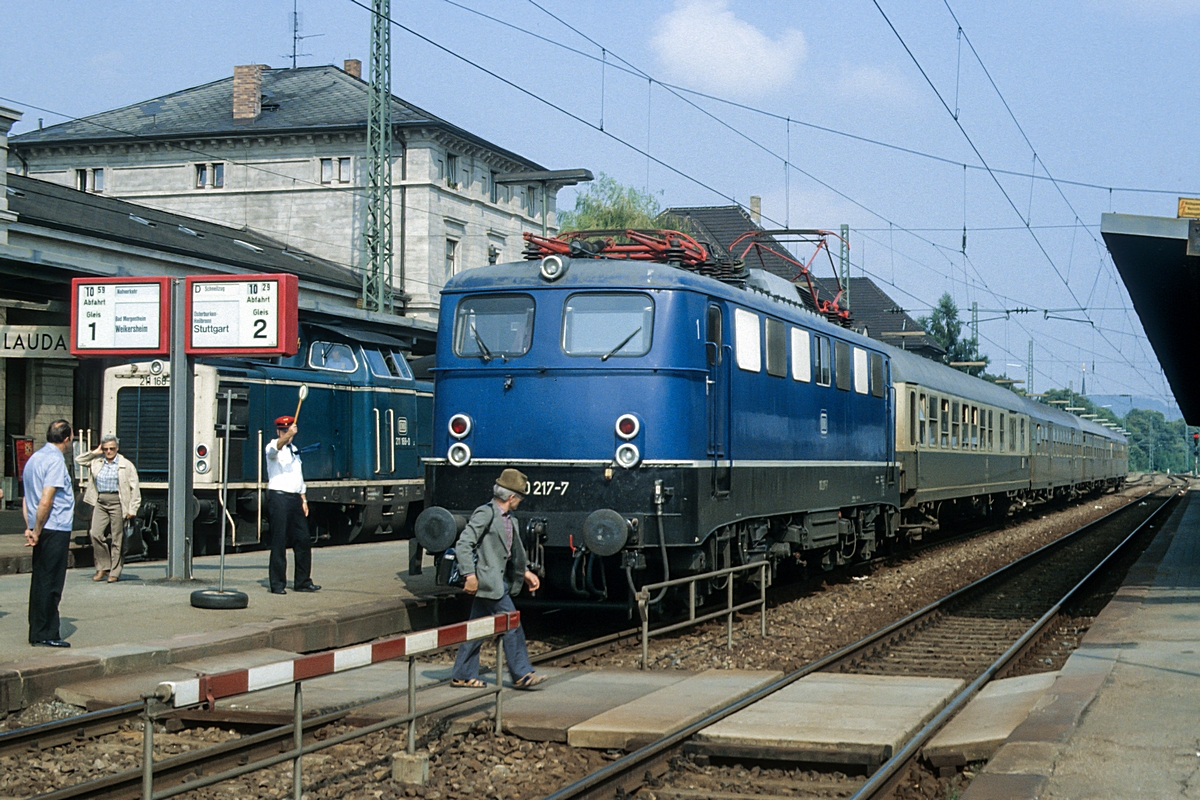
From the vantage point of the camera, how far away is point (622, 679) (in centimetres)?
1037

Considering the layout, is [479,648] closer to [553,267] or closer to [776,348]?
[553,267]

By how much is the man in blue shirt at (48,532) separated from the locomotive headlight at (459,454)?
3316 mm

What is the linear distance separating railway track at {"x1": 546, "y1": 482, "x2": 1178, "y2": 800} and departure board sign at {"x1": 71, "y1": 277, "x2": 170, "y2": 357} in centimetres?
787

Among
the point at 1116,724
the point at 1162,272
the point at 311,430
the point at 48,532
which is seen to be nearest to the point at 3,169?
the point at 311,430

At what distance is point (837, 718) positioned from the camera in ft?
28.7

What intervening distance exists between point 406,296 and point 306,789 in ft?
135

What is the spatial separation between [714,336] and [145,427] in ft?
30.8

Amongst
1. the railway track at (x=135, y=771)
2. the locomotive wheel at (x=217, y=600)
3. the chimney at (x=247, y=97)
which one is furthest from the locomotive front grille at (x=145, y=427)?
the chimney at (x=247, y=97)

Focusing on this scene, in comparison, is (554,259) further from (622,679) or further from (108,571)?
(108,571)

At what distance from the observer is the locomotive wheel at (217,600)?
486 inches

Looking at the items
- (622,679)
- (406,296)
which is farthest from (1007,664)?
(406,296)

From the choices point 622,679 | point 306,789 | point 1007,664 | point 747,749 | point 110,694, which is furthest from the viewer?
point 1007,664

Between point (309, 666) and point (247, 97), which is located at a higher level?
point (247, 97)

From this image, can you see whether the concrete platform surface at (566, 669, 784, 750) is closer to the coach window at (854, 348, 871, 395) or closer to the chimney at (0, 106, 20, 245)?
the coach window at (854, 348, 871, 395)
